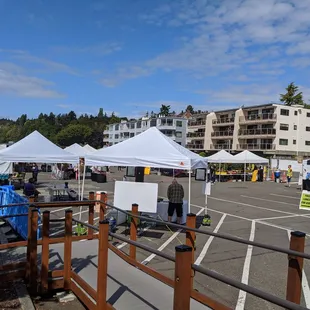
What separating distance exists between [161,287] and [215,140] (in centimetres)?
7118

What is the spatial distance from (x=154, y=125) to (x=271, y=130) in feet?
98.4

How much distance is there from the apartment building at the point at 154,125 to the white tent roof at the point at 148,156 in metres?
68.5

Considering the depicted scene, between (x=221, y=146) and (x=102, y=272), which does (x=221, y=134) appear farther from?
(x=102, y=272)

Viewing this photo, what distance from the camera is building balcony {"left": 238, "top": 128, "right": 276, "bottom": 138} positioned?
5924 cm

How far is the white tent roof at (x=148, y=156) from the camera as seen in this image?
10250 mm

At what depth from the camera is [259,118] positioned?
6241 cm

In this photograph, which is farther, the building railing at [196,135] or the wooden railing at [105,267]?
the building railing at [196,135]

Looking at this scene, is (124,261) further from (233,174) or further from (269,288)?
(233,174)

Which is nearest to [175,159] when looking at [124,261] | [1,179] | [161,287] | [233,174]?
[124,261]

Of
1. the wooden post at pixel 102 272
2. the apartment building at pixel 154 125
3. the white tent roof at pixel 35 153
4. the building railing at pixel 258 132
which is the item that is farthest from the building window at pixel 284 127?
the wooden post at pixel 102 272

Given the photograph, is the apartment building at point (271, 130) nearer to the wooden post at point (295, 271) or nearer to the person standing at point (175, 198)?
the person standing at point (175, 198)

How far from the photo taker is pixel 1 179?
2047 centimetres

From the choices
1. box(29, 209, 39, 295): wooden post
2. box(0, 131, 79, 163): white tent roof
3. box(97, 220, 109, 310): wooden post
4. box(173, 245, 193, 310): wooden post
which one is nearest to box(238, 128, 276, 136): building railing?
box(0, 131, 79, 163): white tent roof

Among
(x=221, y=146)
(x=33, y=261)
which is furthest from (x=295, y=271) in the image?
(x=221, y=146)
